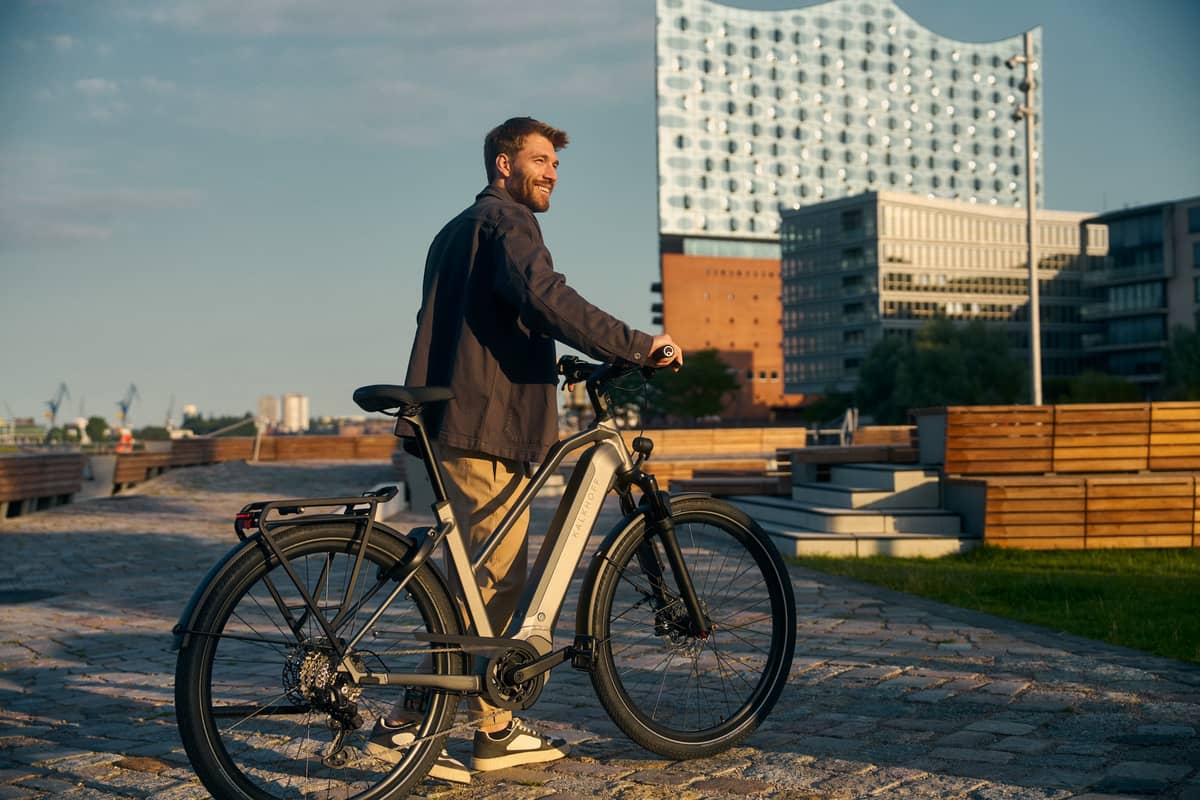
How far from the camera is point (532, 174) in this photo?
4203 millimetres

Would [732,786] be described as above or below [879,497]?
below

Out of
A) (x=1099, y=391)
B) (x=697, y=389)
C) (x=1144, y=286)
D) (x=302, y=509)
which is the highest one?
(x=1144, y=286)

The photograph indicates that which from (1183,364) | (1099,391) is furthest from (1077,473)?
(1099,391)

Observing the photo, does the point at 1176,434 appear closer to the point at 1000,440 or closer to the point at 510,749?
the point at 1000,440

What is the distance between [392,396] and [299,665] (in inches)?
30.9

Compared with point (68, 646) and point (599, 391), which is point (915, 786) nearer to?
point (599, 391)

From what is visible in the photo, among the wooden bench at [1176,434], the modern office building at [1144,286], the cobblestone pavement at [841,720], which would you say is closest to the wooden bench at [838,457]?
the wooden bench at [1176,434]

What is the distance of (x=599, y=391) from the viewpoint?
4098 millimetres

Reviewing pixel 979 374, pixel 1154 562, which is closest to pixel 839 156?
pixel 979 374

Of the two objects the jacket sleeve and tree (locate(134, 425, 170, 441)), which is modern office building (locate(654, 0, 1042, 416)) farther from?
the jacket sleeve

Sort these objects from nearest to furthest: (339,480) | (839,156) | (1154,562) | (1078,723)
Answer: (1078,723) < (1154,562) < (339,480) < (839,156)

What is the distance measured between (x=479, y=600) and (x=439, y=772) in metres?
0.53

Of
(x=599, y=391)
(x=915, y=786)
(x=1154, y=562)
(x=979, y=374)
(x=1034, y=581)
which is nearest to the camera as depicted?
(x=915, y=786)

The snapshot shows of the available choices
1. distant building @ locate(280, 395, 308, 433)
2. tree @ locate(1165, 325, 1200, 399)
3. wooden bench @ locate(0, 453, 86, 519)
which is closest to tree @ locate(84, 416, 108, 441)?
distant building @ locate(280, 395, 308, 433)
